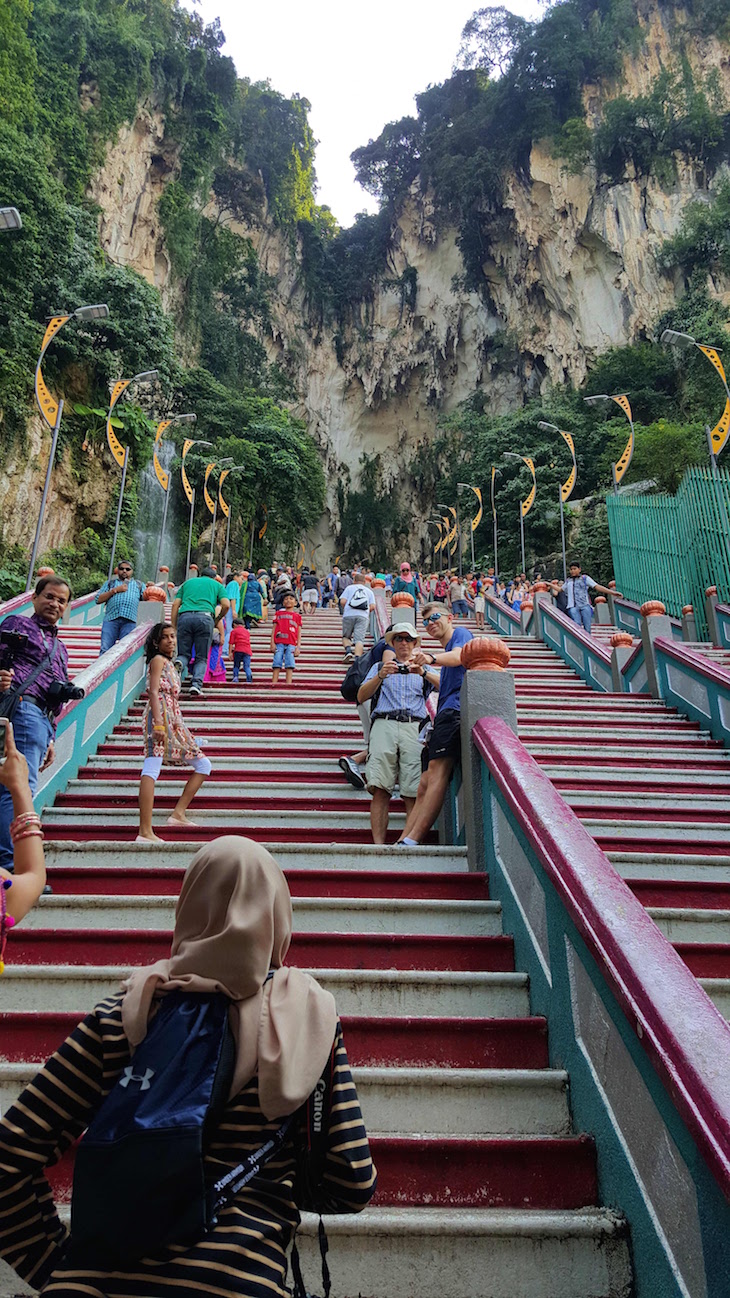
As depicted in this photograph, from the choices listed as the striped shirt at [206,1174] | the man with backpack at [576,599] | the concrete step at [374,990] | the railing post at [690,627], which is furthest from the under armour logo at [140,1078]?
the railing post at [690,627]

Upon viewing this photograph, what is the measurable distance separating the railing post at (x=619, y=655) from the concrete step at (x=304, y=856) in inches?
216

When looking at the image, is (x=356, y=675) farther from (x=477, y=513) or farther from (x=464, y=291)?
(x=464, y=291)

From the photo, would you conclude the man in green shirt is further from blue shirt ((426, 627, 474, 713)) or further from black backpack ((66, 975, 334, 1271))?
black backpack ((66, 975, 334, 1271))

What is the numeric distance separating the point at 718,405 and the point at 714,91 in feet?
59.4

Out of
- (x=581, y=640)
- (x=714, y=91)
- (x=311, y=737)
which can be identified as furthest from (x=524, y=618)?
(x=714, y=91)

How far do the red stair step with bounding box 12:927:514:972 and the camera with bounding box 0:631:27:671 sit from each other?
1268mm

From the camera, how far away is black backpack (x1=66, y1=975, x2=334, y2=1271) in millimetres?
1102

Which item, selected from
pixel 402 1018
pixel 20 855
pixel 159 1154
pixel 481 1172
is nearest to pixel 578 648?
pixel 402 1018

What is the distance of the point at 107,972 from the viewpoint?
2984 millimetres

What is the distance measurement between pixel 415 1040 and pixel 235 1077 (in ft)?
5.54

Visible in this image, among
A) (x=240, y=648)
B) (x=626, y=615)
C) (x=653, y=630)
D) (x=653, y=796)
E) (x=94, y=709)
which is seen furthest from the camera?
(x=626, y=615)

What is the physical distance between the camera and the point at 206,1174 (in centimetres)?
118

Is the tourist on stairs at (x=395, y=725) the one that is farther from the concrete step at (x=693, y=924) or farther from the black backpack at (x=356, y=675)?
the concrete step at (x=693, y=924)

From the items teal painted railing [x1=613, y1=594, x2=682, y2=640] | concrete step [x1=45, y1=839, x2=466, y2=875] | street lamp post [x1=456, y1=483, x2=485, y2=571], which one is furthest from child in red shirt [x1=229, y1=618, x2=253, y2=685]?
street lamp post [x1=456, y1=483, x2=485, y2=571]
